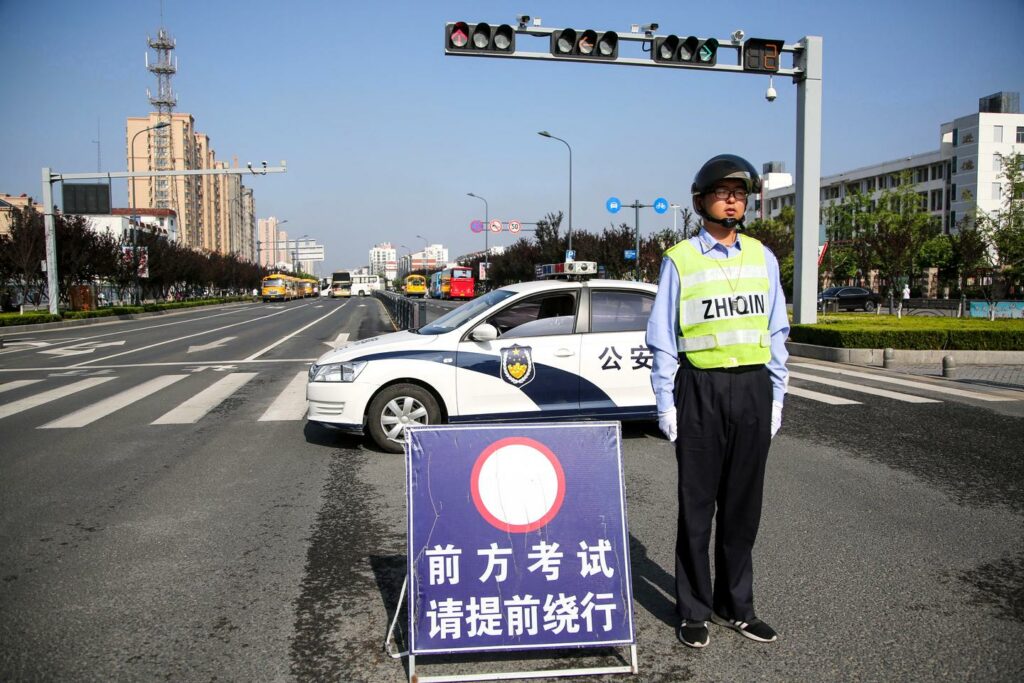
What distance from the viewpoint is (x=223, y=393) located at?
10984 mm

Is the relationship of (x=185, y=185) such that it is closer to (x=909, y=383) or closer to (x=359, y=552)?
Result: (x=909, y=383)

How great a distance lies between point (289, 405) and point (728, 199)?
764 cm

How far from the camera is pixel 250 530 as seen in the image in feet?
16.1

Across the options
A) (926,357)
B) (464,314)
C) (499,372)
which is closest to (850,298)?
(926,357)

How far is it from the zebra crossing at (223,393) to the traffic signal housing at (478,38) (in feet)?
20.4

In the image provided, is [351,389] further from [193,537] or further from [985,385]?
[985,385]

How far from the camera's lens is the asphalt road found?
3.17 meters

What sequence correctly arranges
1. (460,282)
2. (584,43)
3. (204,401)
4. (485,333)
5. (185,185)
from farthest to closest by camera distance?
(185,185), (460,282), (584,43), (204,401), (485,333)

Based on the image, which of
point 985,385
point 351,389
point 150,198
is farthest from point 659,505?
point 150,198

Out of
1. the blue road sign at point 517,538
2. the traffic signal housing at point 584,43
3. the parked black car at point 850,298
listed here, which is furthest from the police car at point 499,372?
the parked black car at point 850,298

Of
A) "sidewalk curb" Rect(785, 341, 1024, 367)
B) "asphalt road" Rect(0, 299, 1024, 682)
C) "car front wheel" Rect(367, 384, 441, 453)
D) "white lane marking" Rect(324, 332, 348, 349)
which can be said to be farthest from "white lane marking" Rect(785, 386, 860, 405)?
"white lane marking" Rect(324, 332, 348, 349)

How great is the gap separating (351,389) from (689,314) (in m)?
4.24

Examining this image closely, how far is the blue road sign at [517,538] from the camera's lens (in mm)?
2980

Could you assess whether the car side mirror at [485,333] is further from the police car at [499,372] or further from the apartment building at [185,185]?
the apartment building at [185,185]
